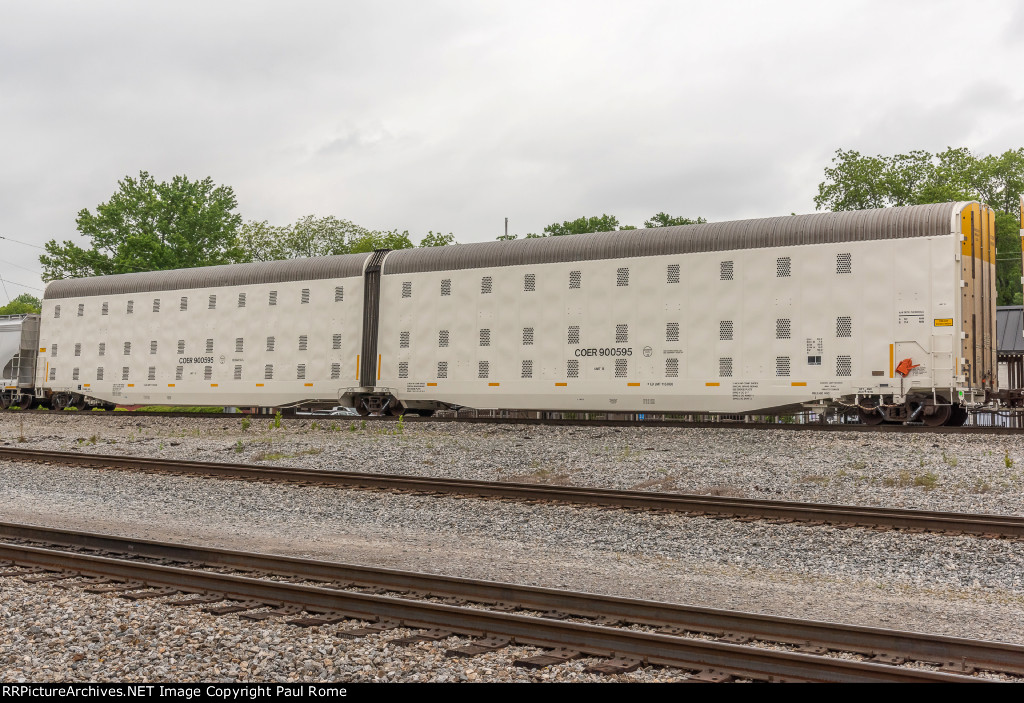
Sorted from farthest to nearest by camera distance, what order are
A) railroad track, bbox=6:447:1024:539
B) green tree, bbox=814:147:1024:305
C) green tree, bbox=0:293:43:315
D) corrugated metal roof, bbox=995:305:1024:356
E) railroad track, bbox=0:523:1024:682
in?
green tree, bbox=0:293:43:315
green tree, bbox=814:147:1024:305
corrugated metal roof, bbox=995:305:1024:356
railroad track, bbox=6:447:1024:539
railroad track, bbox=0:523:1024:682

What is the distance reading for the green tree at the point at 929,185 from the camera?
50.4 metres

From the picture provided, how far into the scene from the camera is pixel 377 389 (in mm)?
22016

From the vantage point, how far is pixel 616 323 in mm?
19000

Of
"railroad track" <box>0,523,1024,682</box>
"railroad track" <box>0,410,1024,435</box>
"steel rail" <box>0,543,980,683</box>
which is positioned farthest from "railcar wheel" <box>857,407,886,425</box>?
"steel rail" <box>0,543,980,683</box>

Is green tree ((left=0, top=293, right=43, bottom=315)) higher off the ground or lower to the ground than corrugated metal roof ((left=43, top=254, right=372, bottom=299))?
higher

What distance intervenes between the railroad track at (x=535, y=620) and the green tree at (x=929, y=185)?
4815cm

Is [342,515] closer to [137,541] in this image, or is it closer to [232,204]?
[137,541]

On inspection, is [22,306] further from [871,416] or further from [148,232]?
[871,416]

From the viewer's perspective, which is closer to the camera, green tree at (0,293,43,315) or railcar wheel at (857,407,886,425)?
railcar wheel at (857,407,886,425)

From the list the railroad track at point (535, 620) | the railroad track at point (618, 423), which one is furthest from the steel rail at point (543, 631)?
the railroad track at point (618, 423)

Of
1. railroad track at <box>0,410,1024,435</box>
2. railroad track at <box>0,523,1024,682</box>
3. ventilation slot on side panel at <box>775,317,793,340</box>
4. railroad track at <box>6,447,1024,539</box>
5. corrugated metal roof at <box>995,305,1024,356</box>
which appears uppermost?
corrugated metal roof at <box>995,305,1024,356</box>

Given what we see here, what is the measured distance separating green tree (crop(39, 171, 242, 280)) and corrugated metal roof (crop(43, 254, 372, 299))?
77.4 ft

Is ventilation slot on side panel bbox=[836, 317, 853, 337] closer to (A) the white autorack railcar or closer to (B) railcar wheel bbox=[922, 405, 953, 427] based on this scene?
(A) the white autorack railcar

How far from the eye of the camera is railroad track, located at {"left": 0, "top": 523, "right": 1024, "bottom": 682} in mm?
5207
